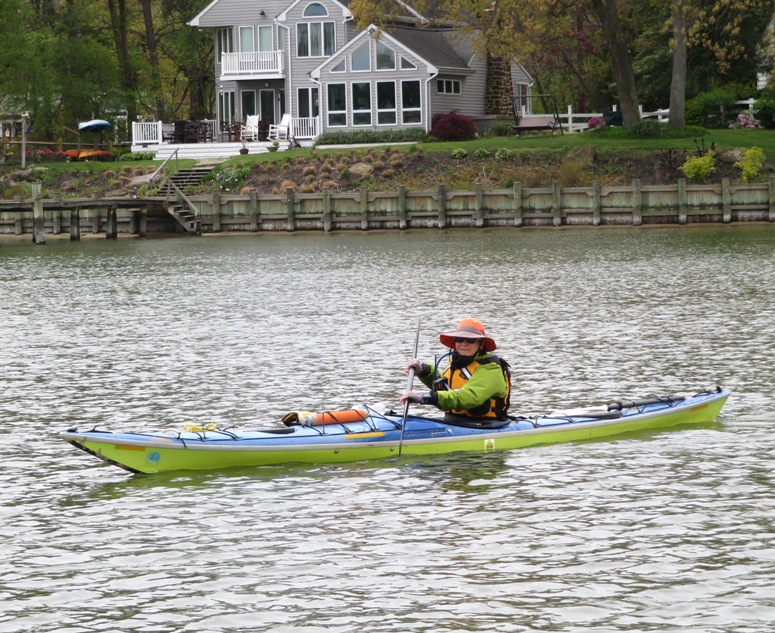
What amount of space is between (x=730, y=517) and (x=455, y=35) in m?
53.6

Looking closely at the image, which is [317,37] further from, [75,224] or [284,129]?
[75,224]

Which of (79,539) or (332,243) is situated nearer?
(79,539)

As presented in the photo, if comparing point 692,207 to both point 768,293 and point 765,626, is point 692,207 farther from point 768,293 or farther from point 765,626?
point 765,626

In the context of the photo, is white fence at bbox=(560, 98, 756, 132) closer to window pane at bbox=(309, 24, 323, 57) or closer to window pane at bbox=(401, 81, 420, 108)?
window pane at bbox=(401, 81, 420, 108)

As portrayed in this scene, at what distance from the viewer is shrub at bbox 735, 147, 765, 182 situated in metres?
50.9

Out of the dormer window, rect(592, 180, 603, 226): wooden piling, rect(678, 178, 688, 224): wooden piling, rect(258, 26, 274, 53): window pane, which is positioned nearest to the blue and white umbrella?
rect(258, 26, 274, 53): window pane

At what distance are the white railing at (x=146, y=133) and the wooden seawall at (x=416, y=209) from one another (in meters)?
9.37

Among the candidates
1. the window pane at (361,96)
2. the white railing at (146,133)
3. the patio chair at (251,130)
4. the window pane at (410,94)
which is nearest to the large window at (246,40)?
the patio chair at (251,130)

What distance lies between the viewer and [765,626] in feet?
31.5

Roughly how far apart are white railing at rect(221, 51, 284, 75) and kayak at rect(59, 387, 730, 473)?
54490mm

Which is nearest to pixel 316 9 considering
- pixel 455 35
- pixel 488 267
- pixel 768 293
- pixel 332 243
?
pixel 455 35

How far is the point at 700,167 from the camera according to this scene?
51719 millimetres

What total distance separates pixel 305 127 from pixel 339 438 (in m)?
53.6

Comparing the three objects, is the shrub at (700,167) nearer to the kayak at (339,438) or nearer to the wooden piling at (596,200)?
the wooden piling at (596,200)
